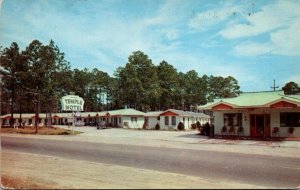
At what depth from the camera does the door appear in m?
27.3

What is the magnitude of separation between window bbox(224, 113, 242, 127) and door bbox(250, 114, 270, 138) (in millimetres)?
1093

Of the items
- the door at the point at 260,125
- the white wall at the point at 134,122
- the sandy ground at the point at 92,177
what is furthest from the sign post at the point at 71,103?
the white wall at the point at 134,122

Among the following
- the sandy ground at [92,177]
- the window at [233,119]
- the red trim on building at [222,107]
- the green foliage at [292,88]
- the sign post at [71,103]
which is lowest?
the sandy ground at [92,177]

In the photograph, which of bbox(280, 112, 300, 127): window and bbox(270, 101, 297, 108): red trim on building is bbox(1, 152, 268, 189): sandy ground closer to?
bbox(270, 101, 297, 108): red trim on building

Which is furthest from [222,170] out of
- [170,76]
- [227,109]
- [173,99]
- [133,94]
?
[173,99]

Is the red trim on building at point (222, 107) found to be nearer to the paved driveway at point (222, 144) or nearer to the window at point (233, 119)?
the window at point (233, 119)

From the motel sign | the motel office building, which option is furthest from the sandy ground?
the motel sign

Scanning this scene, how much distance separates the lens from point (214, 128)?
3052cm

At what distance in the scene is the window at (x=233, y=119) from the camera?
29094mm

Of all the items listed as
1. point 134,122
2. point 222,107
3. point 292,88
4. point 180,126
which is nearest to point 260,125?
point 222,107

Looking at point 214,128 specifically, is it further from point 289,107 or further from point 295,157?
point 295,157

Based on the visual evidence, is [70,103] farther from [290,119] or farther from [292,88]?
[292,88]

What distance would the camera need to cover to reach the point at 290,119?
86.3 feet

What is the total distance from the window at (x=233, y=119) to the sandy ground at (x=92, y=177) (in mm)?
19222
